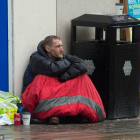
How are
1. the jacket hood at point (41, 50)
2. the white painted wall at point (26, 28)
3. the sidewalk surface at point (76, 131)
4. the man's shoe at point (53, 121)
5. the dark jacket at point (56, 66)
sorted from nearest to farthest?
1. the sidewalk surface at point (76, 131)
2. the man's shoe at point (53, 121)
3. the dark jacket at point (56, 66)
4. the jacket hood at point (41, 50)
5. the white painted wall at point (26, 28)

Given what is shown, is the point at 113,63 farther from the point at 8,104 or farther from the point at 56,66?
the point at 8,104

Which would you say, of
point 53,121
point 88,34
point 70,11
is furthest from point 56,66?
point 88,34

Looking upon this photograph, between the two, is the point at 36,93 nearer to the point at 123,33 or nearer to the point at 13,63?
the point at 13,63

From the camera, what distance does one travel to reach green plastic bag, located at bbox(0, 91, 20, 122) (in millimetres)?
8359

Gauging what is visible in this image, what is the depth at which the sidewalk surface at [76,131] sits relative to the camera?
719cm

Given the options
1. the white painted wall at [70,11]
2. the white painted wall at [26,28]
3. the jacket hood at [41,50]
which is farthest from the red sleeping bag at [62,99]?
the white painted wall at [70,11]

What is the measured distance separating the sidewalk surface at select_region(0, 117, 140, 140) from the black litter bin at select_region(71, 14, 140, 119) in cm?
42

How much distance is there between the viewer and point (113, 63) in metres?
8.97

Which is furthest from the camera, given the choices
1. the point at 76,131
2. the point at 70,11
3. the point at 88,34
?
the point at 88,34

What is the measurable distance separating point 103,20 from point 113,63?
2.11 feet

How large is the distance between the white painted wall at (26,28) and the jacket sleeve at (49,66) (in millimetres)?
410

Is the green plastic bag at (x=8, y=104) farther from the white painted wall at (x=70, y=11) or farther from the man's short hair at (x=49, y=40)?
the white painted wall at (x=70, y=11)

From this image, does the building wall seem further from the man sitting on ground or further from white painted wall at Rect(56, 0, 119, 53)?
the man sitting on ground

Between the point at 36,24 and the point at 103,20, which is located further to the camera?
the point at 36,24
